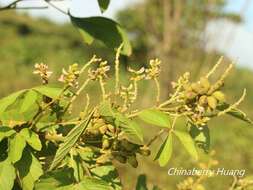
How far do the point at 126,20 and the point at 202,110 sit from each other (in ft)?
67.8

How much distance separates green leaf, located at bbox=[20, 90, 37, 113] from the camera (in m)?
0.82

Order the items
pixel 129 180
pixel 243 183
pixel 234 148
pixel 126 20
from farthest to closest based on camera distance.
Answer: pixel 126 20, pixel 234 148, pixel 129 180, pixel 243 183

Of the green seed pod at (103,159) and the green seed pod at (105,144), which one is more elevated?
the green seed pod at (105,144)

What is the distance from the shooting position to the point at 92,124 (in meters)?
0.82

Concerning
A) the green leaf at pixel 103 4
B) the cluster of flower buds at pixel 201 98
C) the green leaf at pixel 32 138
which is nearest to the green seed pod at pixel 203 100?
the cluster of flower buds at pixel 201 98

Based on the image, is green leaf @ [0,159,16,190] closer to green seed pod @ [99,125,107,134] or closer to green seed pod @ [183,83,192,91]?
green seed pod @ [99,125,107,134]

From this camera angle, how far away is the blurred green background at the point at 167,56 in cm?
677

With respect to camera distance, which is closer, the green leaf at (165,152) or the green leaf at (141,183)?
the green leaf at (165,152)

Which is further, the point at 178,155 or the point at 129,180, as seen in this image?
the point at 178,155

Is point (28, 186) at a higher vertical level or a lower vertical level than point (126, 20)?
higher

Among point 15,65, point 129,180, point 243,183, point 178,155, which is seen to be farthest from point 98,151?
point 15,65

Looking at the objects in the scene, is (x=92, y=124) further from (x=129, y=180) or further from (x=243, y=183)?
(x=129, y=180)

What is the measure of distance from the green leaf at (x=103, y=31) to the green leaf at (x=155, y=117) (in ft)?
1.27

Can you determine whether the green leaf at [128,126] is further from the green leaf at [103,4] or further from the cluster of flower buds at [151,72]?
the green leaf at [103,4]
